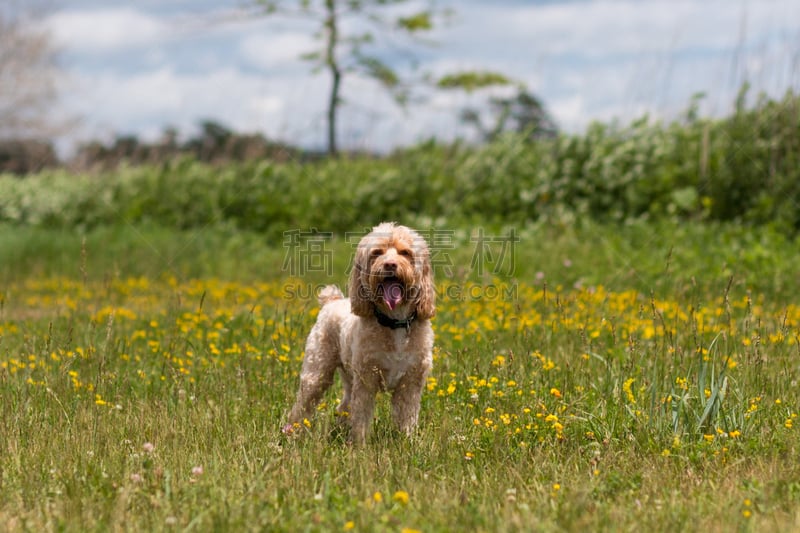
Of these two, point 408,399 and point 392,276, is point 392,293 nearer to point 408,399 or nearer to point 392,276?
point 392,276

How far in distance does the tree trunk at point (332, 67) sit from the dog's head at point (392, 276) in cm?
1651

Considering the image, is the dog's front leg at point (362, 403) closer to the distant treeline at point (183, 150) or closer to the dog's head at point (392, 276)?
the dog's head at point (392, 276)

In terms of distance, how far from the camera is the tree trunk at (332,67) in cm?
2103

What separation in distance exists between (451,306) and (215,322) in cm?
242

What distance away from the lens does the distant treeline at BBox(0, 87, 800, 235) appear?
11914 mm

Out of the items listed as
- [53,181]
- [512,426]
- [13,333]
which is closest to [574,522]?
[512,426]

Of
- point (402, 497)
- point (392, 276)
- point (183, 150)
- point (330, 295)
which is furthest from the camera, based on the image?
point (183, 150)

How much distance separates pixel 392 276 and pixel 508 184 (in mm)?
9302

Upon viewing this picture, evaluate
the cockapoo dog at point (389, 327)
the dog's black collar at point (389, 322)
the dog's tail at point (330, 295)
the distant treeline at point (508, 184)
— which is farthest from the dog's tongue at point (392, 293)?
the distant treeline at point (508, 184)

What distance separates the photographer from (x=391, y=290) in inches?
180

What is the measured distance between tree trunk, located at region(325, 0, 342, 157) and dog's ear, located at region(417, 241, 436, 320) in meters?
16.5

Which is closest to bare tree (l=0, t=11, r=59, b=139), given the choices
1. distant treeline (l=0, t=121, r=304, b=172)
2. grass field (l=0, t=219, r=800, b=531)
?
distant treeline (l=0, t=121, r=304, b=172)

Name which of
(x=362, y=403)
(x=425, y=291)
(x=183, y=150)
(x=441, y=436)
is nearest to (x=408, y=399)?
(x=362, y=403)

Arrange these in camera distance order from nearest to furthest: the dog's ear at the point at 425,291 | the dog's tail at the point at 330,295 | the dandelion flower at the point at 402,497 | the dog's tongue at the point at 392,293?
1. the dandelion flower at the point at 402,497
2. the dog's tongue at the point at 392,293
3. the dog's ear at the point at 425,291
4. the dog's tail at the point at 330,295
